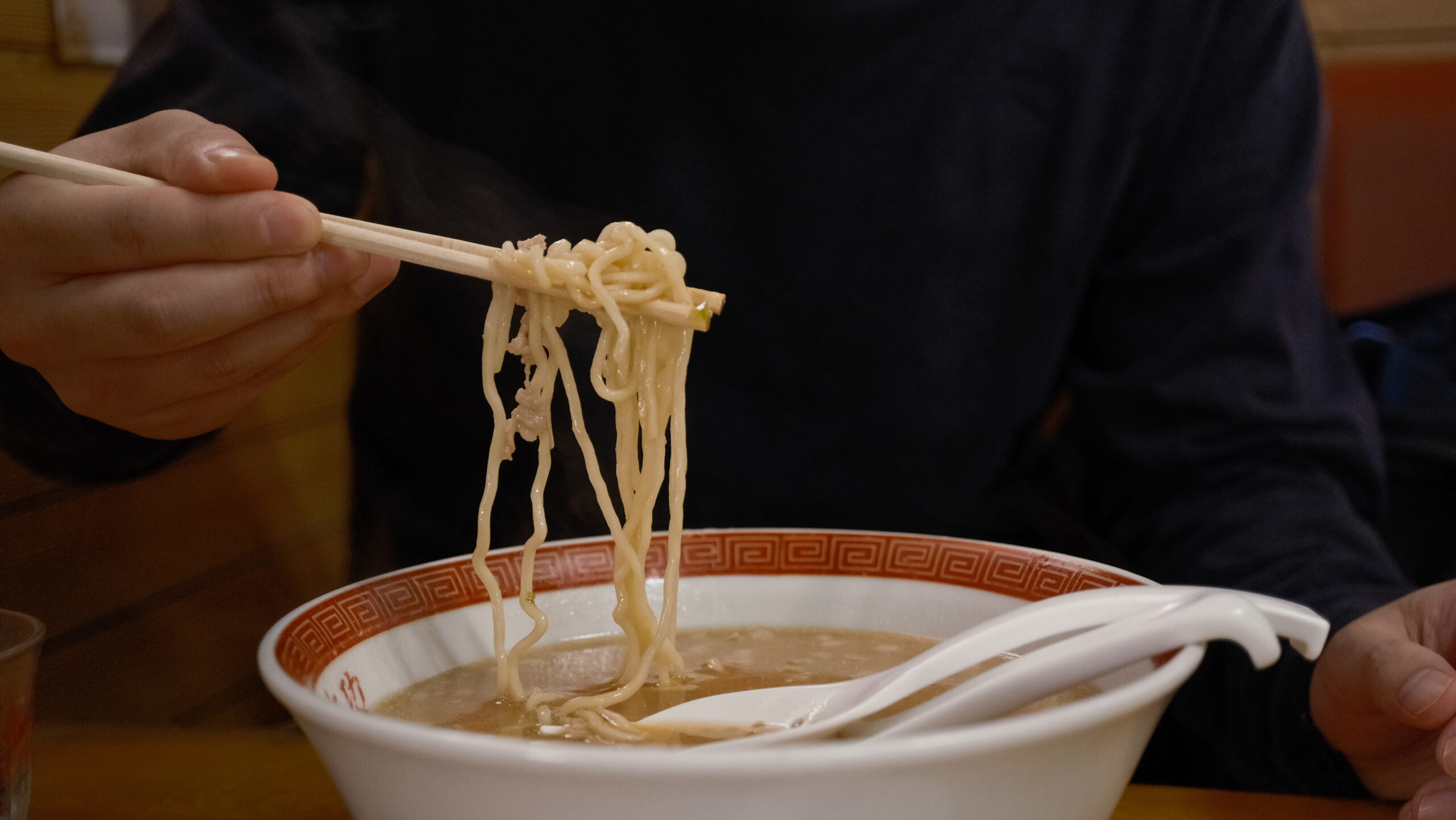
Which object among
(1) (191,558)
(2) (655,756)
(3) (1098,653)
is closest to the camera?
(2) (655,756)

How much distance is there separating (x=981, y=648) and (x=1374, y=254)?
289 centimetres

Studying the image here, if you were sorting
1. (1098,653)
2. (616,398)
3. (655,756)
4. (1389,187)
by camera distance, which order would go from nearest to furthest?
(655,756) < (1098,653) < (616,398) < (1389,187)

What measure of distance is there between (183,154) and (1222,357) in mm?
1677

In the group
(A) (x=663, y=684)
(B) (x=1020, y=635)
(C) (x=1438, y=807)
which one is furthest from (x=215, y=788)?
(C) (x=1438, y=807)

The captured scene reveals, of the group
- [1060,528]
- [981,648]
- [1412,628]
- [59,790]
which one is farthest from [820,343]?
[59,790]

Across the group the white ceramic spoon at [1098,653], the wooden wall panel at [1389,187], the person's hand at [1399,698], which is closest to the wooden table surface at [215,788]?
the person's hand at [1399,698]

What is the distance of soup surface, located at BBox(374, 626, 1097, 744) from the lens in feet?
2.78

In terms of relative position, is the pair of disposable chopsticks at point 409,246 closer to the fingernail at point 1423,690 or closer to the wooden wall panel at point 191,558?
the fingernail at point 1423,690

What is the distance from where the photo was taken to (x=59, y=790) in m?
0.95

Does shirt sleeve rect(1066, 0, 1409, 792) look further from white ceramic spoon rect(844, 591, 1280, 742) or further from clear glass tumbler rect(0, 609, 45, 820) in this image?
clear glass tumbler rect(0, 609, 45, 820)

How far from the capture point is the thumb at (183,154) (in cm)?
86

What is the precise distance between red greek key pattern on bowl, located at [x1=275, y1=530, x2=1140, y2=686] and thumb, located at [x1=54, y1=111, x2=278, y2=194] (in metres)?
0.37

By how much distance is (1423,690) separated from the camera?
2.87ft

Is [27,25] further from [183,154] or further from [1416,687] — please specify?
[1416,687]
